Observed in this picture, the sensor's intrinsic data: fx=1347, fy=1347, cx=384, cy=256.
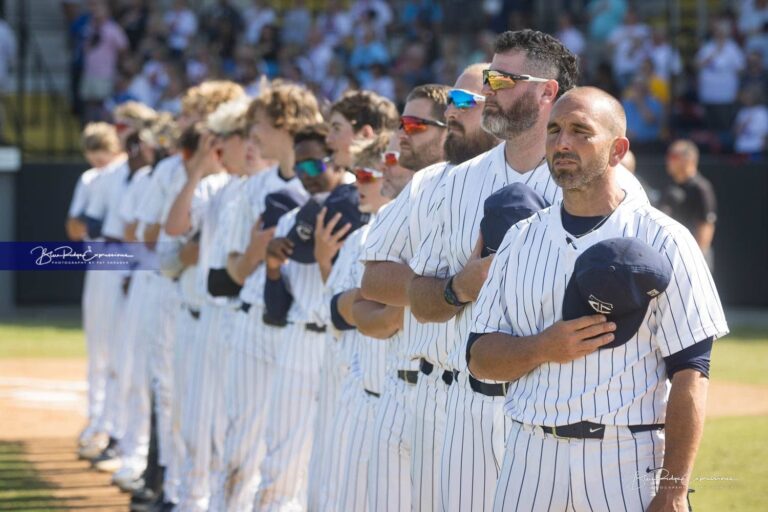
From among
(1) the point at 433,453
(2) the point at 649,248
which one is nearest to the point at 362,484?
(1) the point at 433,453

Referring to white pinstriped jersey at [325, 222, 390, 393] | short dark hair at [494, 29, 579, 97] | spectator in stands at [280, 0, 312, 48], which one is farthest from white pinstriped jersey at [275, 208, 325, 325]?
spectator in stands at [280, 0, 312, 48]

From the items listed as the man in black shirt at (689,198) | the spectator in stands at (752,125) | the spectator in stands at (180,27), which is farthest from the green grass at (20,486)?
the spectator in stands at (180,27)

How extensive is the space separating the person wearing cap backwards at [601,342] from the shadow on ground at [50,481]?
5.31 metres

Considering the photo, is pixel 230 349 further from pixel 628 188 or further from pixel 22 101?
pixel 22 101

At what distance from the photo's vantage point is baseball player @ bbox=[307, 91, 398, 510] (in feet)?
20.8

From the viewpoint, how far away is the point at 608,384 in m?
3.83

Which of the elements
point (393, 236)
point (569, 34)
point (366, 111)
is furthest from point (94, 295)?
point (569, 34)

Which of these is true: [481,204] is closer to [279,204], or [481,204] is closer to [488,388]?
[488,388]

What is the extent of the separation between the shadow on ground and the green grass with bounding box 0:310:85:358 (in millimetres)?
5100

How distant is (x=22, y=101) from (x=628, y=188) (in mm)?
18662

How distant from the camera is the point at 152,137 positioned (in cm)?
1029

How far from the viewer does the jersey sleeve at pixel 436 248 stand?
15.9ft

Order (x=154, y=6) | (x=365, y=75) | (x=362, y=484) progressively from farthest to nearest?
(x=154, y=6), (x=365, y=75), (x=362, y=484)

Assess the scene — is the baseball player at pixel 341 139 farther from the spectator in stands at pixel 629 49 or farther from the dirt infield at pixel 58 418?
the spectator in stands at pixel 629 49
